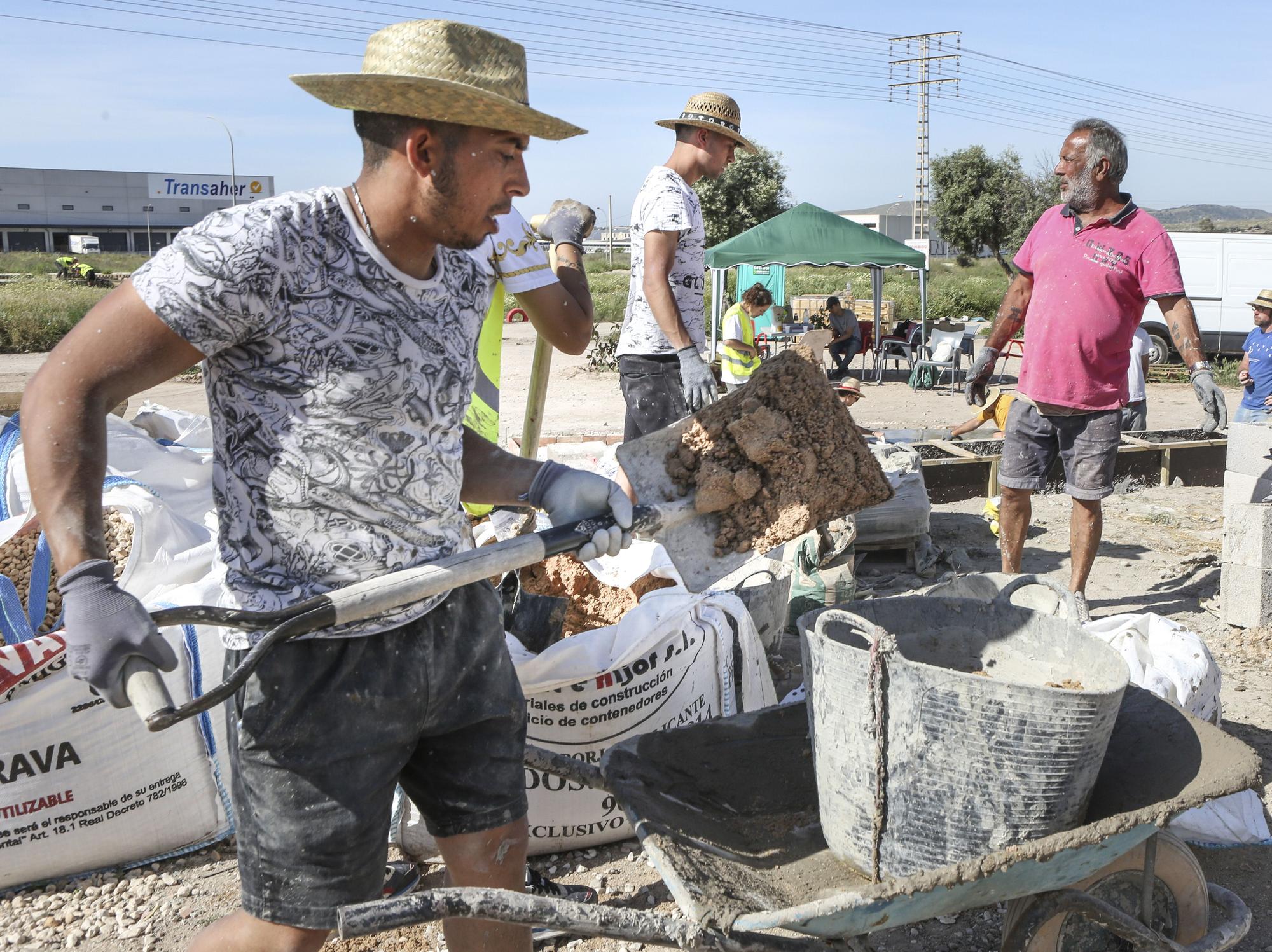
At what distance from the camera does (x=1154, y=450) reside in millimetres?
7516

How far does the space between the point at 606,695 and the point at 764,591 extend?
1066 mm

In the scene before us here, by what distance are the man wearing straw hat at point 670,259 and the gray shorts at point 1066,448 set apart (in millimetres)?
1443

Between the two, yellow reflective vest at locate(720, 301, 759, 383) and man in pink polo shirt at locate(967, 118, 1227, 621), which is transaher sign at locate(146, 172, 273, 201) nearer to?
yellow reflective vest at locate(720, 301, 759, 383)

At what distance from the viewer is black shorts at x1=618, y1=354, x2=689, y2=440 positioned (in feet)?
14.5

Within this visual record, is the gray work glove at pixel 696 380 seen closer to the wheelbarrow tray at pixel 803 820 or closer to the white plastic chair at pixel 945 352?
the wheelbarrow tray at pixel 803 820

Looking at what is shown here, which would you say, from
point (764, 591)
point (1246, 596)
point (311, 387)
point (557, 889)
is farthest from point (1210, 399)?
point (311, 387)

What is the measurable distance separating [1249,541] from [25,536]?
4848mm

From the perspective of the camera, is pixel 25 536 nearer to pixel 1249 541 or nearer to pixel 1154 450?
pixel 1249 541

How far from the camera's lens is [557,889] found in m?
2.79

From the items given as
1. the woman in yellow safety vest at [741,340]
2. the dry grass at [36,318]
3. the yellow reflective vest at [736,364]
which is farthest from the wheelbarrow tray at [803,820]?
the dry grass at [36,318]

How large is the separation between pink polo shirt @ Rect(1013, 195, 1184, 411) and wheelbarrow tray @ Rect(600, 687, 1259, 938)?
84.3 inches

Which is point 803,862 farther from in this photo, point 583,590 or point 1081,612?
point 583,590

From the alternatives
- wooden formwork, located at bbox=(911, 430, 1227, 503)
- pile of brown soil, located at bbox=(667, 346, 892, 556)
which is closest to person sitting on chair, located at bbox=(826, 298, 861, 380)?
wooden formwork, located at bbox=(911, 430, 1227, 503)

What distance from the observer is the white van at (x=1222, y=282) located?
1620 cm
